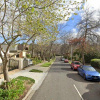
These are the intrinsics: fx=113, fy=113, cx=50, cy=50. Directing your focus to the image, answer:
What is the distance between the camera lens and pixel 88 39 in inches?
944

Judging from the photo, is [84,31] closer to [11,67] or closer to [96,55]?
[96,55]

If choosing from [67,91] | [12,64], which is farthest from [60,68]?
[67,91]

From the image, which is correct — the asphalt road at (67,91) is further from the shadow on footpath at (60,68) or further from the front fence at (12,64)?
the shadow on footpath at (60,68)

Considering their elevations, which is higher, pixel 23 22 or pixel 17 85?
pixel 23 22

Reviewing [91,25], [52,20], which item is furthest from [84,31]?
[52,20]

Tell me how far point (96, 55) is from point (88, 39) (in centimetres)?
710

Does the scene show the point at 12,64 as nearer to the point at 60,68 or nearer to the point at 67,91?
the point at 60,68

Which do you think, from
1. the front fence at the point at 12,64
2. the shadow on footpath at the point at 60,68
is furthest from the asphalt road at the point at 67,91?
the shadow on footpath at the point at 60,68

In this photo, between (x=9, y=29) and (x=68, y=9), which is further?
(x=9, y=29)

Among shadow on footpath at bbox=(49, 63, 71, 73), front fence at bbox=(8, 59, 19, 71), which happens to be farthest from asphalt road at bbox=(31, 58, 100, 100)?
shadow on footpath at bbox=(49, 63, 71, 73)

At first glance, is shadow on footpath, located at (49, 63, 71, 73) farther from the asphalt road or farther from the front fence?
the asphalt road

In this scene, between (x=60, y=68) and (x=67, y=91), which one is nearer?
(x=67, y=91)

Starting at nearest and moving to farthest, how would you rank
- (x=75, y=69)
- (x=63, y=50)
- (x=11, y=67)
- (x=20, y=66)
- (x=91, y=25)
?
(x=11, y=67) < (x=20, y=66) < (x=75, y=69) < (x=91, y=25) < (x=63, y=50)

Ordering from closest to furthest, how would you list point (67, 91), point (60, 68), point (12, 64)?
point (67, 91) < point (12, 64) < point (60, 68)
